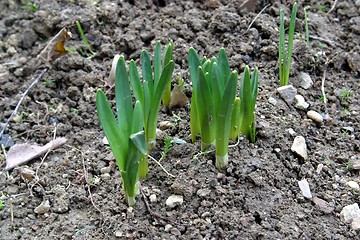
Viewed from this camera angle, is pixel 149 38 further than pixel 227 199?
Yes

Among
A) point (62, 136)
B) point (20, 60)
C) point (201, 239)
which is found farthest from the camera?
point (20, 60)

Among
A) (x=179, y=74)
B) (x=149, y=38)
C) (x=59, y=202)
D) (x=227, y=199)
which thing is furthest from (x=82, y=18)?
(x=227, y=199)

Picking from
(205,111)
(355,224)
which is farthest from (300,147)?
(205,111)

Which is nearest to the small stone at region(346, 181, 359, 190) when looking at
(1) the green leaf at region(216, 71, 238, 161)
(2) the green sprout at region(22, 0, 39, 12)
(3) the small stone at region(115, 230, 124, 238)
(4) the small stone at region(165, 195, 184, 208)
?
(1) the green leaf at region(216, 71, 238, 161)

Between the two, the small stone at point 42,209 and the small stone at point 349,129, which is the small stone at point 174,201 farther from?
the small stone at point 349,129

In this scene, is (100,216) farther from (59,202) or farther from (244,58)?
(244,58)

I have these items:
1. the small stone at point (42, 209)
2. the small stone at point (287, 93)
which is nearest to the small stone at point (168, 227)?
the small stone at point (42, 209)

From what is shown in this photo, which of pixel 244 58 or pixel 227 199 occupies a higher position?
pixel 244 58
